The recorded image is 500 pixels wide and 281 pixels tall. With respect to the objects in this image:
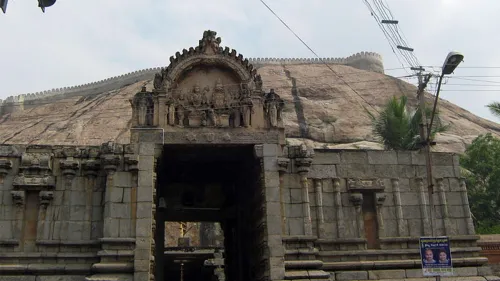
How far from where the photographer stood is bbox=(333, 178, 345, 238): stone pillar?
1498cm

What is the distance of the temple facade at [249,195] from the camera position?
44.9ft

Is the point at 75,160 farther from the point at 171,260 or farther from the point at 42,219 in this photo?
the point at 171,260

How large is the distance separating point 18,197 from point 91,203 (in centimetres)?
181

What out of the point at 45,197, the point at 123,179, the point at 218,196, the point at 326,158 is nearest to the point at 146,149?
the point at 123,179

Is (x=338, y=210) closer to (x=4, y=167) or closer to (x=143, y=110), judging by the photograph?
(x=143, y=110)

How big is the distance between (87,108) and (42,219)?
54.1m

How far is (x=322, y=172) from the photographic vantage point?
1544cm

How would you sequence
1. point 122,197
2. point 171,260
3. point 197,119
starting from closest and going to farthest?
point 122,197, point 197,119, point 171,260

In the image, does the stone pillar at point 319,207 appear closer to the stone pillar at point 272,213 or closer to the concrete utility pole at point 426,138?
the stone pillar at point 272,213

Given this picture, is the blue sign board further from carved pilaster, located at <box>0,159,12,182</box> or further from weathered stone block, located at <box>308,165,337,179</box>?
carved pilaster, located at <box>0,159,12,182</box>

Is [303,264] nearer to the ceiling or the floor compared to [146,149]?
nearer to the floor

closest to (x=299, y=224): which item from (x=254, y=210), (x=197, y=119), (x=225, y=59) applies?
(x=254, y=210)

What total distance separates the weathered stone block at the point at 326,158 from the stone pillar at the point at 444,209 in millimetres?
3049

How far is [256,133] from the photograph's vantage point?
14.7 m
